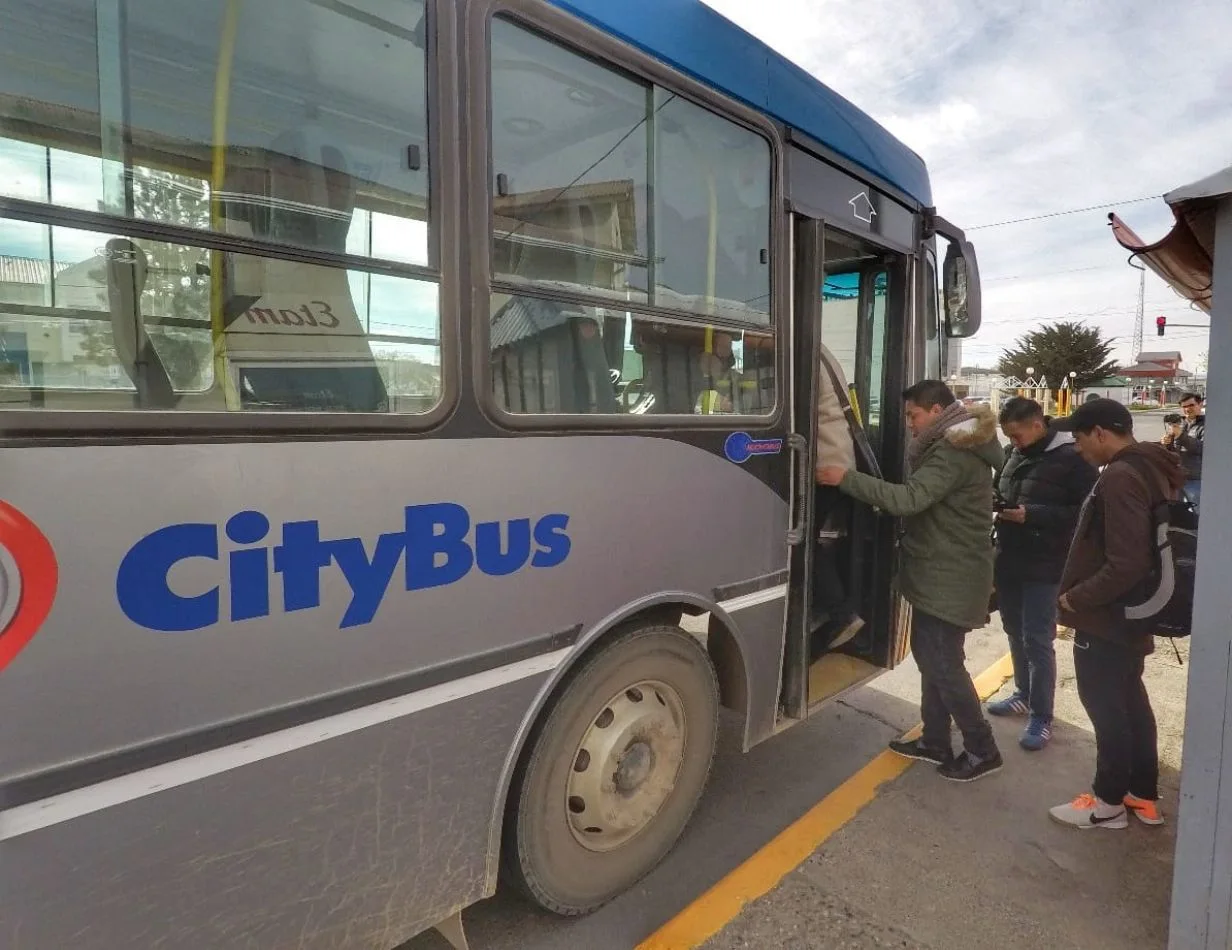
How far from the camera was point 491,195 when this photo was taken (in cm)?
193

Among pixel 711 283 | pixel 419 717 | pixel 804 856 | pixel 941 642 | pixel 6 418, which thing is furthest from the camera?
pixel 941 642

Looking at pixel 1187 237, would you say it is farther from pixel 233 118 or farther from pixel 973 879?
pixel 233 118

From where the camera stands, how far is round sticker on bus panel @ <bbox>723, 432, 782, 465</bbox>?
264cm

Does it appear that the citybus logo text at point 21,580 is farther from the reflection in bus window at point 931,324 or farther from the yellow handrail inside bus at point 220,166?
the reflection in bus window at point 931,324

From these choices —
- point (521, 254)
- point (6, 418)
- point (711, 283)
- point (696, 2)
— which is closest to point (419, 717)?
point (6, 418)

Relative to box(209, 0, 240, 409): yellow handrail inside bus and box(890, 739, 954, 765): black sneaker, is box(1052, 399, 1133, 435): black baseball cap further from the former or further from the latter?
box(209, 0, 240, 409): yellow handrail inside bus

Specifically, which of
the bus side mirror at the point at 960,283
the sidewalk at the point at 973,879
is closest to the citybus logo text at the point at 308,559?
the sidewalk at the point at 973,879

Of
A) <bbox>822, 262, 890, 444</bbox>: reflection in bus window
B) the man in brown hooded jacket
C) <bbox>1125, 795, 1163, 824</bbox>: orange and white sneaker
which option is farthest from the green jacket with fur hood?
<bbox>1125, 795, 1163, 824</bbox>: orange and white sneaker

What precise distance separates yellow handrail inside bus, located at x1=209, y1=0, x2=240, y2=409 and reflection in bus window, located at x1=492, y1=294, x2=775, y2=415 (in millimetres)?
628

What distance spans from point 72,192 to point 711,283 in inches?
70.9

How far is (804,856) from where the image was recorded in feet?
9.24

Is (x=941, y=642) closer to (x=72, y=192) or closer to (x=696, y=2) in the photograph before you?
(x=696, y=2)

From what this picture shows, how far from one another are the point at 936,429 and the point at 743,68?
163 centimetres

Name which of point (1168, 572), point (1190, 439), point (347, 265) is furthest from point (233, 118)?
point (1190, 439)
